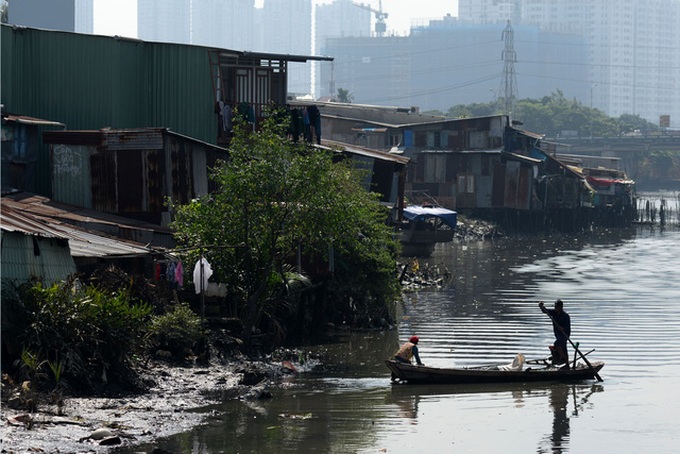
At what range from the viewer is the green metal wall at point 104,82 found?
1013 inches

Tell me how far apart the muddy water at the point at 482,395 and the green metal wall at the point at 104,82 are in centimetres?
753

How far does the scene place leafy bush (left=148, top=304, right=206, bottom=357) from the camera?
63.3 ft

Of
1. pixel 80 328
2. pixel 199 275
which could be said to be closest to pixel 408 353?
pixel 199 275

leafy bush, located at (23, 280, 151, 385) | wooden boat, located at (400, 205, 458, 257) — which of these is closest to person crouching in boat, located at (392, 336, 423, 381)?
leafy bush, located at (23, 280, 151, 385)

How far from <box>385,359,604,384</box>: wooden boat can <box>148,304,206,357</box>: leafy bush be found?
350cm

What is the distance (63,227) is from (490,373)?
7.97 metres

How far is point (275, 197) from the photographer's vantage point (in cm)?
2102

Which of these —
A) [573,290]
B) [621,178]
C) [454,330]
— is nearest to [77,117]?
[454,330]

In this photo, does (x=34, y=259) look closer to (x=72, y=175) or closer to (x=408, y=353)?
(x=72, y=175)

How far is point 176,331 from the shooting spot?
19.4 m

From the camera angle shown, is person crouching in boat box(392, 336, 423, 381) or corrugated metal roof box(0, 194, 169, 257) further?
person crouching in boat box(392, 336, 423, 381)

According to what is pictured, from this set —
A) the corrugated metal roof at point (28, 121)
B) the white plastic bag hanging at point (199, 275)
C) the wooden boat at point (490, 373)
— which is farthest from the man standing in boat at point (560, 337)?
the corrugated metal roof at point (28, 121)

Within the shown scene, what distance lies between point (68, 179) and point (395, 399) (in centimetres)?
868

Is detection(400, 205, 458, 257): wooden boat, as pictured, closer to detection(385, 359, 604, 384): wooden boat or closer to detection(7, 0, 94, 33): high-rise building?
detection(7, 0, 94, 33): high-rise building
